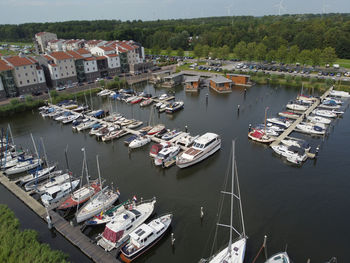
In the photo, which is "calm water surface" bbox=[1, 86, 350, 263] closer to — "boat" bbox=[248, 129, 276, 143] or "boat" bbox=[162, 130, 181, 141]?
"boat" bbox=[248, 129, 276, 143]

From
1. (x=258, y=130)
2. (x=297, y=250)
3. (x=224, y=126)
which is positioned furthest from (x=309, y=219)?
(x=224, y=126)

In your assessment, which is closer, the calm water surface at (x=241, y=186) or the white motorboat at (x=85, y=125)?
the calm water surface at (x=241, y=186)

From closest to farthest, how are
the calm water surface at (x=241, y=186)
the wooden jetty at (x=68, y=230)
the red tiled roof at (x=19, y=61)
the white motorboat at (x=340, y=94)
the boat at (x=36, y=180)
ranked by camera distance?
the wooden jetty at (x=68, y=230)
the calm water surface at (x=241, y=186)
the boat at (x=36, y=180)
the white motorboat at (x=340, y=94)
the red tiled roof at (x=19, y=61)

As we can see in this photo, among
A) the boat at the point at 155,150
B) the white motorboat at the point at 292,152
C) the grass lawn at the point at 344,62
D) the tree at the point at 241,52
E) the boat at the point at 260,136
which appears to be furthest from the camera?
the tree at the point at 241,52

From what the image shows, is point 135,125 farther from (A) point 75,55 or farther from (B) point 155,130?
(A) point 75,55

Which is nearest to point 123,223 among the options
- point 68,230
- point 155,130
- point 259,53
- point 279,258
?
point 68,230

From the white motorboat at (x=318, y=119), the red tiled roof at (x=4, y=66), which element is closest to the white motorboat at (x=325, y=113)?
the white motorboat at (x=318, y=119)

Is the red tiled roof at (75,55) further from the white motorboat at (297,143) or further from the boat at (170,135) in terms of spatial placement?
the white motorboat at (297,143)
